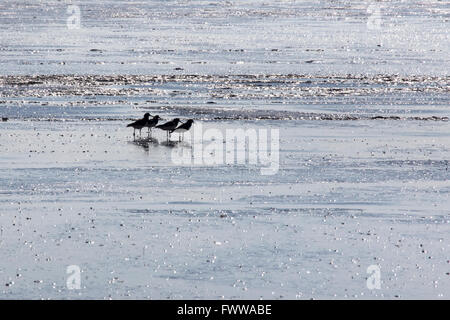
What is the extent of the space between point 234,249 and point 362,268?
1.98 m

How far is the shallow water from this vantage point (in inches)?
595

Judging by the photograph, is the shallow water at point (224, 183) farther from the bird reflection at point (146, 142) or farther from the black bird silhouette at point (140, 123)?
the black bird silhouette at point (140, 123)

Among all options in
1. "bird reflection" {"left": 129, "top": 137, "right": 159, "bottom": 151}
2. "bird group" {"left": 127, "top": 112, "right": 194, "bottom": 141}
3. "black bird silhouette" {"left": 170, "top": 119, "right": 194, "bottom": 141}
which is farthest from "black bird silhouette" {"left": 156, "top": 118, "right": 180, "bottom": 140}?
"bird reflection" {"left": 129, "top": 137, "right": 159, "bottom": 151}

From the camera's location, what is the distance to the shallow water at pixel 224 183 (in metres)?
15.1

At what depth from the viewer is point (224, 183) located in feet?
70.0

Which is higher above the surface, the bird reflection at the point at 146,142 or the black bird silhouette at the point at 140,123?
the black bird silhouette at the point at 140,123

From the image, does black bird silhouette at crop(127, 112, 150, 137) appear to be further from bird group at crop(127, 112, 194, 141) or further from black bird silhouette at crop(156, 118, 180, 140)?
black bird silhouette at crop(156, 118, 180, 140)

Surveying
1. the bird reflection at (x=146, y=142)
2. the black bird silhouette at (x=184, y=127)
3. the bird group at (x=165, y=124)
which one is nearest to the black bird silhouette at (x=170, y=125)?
the bird group at (x=165, y=124)

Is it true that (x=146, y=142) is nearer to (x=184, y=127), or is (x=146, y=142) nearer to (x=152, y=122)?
(x=152, y=122)

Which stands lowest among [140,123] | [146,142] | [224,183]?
[224,183]

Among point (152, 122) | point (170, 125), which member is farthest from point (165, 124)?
point (152, 122)

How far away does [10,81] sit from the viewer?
130ft
